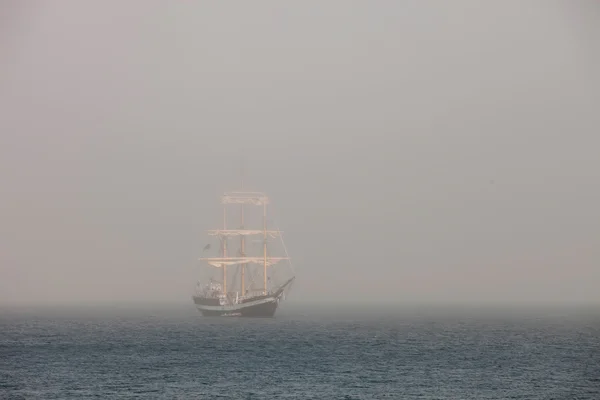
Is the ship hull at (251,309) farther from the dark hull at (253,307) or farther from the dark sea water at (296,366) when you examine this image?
the dark sea water at (296,366)

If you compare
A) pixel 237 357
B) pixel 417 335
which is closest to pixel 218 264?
pixel 417 335

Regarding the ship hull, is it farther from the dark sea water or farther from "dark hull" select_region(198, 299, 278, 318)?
the dark sea water

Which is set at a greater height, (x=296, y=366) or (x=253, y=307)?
(x=253, y=307)

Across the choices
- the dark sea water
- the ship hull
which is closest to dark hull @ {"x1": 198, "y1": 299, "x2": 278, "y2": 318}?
the ship hull

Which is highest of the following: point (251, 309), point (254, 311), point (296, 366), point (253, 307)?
point (253, 307)

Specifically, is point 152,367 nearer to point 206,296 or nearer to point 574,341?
point 574,341

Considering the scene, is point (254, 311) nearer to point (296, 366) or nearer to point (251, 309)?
point (251, 309)

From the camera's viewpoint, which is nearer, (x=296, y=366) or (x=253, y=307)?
(x=296, y=366)

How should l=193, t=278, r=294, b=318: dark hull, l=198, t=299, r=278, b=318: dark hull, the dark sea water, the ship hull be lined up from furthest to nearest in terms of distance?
1. l=198, t=299, r=278, b=318: dark hull
2. the ship hull
3. l=193, t=278, r=294, b=318: dark hull
4. the dark sea water

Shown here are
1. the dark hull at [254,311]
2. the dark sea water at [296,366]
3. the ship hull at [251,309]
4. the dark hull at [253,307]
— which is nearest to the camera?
the dark sea water at [296,366]

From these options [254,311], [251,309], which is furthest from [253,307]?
[254,311]

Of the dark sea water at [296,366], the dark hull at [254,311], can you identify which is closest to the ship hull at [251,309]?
the dark hull at [254,311]

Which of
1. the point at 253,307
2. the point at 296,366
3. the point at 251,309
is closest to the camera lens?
the point at 296,366

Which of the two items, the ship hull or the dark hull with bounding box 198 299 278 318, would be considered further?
the dark hull with bounding box 198 299 278 318
